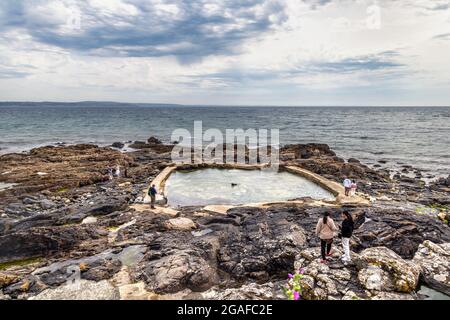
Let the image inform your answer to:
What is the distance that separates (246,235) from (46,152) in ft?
125

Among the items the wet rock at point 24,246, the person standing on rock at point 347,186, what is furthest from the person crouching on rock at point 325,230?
the person standing on rock at point 347,186

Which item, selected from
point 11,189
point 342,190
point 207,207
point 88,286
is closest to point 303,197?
point 342,190

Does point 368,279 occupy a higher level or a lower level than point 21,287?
higher

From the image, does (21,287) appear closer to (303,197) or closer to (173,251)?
(173,251)

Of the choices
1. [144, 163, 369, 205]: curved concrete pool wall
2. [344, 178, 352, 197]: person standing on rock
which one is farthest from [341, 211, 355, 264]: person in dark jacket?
[344, 178, 352, 197]: person standing on rock

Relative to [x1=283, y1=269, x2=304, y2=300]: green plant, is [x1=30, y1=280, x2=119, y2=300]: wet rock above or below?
below

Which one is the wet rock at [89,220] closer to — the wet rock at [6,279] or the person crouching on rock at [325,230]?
the wet rock at [6,279]

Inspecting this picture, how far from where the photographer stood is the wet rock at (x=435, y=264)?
10.2 metres

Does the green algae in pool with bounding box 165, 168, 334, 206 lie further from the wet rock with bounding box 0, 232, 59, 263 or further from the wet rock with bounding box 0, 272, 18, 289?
the wet rock with bounding box 0, 272, 18, 289

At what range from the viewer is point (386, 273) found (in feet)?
33.6

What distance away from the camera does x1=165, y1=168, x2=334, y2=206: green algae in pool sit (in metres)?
22.5

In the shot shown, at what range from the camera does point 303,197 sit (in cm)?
2242

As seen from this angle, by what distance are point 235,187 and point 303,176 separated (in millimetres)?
7642

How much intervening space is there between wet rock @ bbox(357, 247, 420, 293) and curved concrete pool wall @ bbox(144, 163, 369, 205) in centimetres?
985
